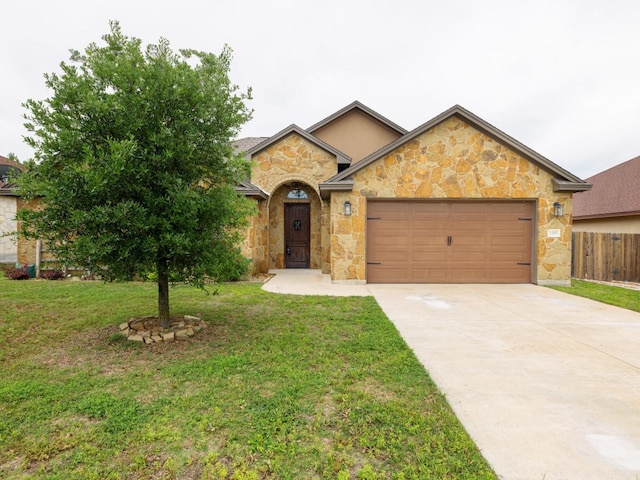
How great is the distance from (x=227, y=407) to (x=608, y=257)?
13368 millimetres

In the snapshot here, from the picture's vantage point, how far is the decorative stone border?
15.0 feet

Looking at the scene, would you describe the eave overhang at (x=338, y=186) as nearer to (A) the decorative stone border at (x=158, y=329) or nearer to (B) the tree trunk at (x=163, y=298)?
(A) the decorative stone border at (x=158, y=329)

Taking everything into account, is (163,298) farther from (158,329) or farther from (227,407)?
(227,407)

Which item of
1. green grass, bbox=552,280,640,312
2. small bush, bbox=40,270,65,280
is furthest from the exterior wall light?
small bush, bbox=40,270,65,280

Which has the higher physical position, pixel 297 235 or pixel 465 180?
pixel 465 180

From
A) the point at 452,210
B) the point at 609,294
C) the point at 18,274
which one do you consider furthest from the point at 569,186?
the point at 18,274

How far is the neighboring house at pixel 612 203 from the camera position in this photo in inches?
492

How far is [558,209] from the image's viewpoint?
30.4ft

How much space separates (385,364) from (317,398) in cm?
108

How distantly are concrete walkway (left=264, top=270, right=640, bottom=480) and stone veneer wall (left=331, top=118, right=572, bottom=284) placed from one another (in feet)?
8.75

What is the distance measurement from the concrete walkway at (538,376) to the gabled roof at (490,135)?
3.74 metres

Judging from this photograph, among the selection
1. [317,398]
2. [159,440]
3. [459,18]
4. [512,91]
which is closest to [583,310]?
[317,398]

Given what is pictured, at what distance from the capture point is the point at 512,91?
21.7 meters

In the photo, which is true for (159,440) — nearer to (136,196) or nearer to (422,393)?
(422,393)
